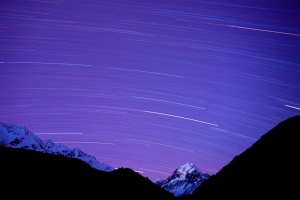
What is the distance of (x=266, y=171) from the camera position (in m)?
16.3

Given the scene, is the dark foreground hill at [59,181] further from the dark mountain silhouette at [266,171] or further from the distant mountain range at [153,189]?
the dark mountain silhouette at [266,171]

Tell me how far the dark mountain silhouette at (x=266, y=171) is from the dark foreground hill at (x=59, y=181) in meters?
6.43

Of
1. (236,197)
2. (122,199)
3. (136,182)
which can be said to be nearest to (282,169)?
(236,197)

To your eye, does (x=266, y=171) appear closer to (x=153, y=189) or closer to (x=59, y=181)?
(x=153, y=189)

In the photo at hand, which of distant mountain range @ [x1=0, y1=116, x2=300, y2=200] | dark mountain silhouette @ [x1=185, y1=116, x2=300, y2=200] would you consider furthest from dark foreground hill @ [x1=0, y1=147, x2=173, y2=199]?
dark mountain silhouette @ [x1=185, y1=116, x2=300, y2=200]

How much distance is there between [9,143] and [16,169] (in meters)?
205

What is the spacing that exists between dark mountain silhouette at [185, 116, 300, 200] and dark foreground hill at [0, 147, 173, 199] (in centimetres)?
643

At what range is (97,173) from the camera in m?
22.5

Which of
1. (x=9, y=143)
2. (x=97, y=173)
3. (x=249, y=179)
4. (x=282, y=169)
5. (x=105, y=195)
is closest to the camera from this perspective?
(x=282, y=169)

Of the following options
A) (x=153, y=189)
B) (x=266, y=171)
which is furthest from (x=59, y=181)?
(x=266, y=171)

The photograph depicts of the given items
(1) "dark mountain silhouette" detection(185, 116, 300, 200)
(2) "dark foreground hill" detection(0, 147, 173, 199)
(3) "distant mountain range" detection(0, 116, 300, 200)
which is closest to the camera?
(1) "dark mountain silhouette" detection(185, 116, 300, 200)

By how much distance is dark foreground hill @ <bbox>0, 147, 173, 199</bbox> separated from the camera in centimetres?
1521

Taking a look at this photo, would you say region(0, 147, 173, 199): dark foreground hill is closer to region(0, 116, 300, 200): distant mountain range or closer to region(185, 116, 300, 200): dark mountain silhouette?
region(0, 116, 300, 200): distant mountain range

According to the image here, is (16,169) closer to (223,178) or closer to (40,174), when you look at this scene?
(40,174)
